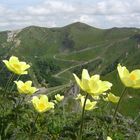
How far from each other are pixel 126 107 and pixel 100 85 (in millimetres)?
110310

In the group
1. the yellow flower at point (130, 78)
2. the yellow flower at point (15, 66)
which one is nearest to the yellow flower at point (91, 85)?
the yellow flower at point (130, 78)

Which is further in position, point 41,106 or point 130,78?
point 41,106

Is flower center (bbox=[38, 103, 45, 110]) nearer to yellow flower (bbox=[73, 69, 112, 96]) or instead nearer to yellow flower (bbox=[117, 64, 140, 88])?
yellow flower (bbox=[73, 69, 112, 96])

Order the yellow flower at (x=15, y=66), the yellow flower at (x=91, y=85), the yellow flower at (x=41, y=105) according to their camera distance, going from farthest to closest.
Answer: the yellow flower at (x=15, y=66) < the yellow flower at (x=41, y=105) < the yellow flower at (x=91, y=85)

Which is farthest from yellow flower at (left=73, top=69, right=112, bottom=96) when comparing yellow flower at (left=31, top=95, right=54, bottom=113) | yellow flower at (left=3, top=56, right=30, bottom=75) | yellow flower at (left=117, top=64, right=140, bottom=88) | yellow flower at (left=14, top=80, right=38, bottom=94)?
yellow flower at (left=14, top=80, right=38, bottom=94)

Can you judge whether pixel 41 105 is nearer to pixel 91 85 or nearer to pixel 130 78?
pixel 91 85

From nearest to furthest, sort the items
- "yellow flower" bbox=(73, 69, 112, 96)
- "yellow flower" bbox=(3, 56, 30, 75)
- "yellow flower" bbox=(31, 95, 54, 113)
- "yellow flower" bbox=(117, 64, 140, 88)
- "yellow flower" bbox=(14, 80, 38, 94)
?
"yellow flower" bbox=(73, 69, 112, 96) → "yellow flower" bbox=(117, 64, 140, 88) → "yellow flower" bbox=(31, 95, 54, 113) → "yellow flower" bbox=(3, 56, 30, 75) → "yellow flower" bbox=(14, 80, 38, 94)

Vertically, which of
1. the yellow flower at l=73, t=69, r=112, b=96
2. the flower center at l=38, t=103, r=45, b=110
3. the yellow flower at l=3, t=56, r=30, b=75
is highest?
the yellow flower at l=73, t=69, r=112, b=96

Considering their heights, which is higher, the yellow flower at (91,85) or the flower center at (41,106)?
the yellow flower at (91,85)

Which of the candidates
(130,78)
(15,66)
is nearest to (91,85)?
(130,78)

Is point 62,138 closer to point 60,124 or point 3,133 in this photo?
point 3,133

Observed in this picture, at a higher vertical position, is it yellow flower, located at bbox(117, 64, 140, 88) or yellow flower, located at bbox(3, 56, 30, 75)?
yellow flower, located at bbox(117, 64, 140, 88)

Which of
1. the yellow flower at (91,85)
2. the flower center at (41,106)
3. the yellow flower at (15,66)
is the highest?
the yellow flower at (91,85)

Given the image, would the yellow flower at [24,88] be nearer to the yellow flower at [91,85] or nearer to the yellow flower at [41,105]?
the yellow flower at [41,105]
